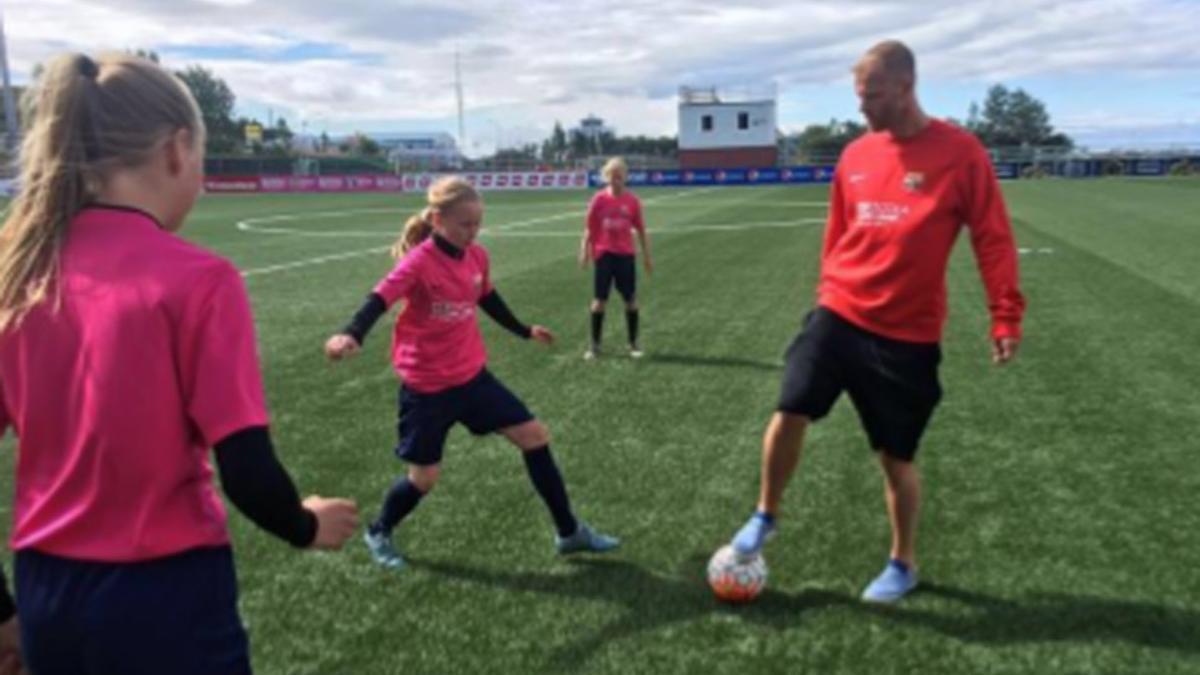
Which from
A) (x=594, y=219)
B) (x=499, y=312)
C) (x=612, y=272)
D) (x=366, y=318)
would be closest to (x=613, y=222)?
(x=594, y=219)

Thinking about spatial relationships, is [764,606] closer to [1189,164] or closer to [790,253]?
[790,253]

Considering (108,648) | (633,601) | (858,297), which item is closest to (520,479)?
(633,601)

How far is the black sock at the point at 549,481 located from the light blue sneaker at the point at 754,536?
2.89ft

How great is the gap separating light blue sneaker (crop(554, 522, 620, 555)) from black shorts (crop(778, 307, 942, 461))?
3.98ft

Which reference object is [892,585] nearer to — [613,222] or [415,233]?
[415,233]

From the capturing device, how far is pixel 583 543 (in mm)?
4773

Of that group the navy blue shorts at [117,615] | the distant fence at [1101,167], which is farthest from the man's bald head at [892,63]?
the distant fence at [1101,167]

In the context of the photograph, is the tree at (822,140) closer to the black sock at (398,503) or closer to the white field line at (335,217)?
the white field line at (335,217)

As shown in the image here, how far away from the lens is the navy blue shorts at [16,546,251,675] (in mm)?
1802

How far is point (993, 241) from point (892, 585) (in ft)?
4.94

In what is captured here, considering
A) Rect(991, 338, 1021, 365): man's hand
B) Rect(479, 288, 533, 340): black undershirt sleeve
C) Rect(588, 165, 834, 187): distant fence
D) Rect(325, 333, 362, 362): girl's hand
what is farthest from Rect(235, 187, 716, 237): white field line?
Rect(991, 338, 1021, 365): man's hand

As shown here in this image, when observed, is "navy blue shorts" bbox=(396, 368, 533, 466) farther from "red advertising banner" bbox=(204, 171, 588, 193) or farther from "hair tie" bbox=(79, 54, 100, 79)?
"red advertising banner" bbox=(204, 171, 588, 193)

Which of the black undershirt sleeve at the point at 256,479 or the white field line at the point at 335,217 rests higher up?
the black undershirt sleeve at the point at 256,479

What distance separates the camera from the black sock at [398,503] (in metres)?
4.68
